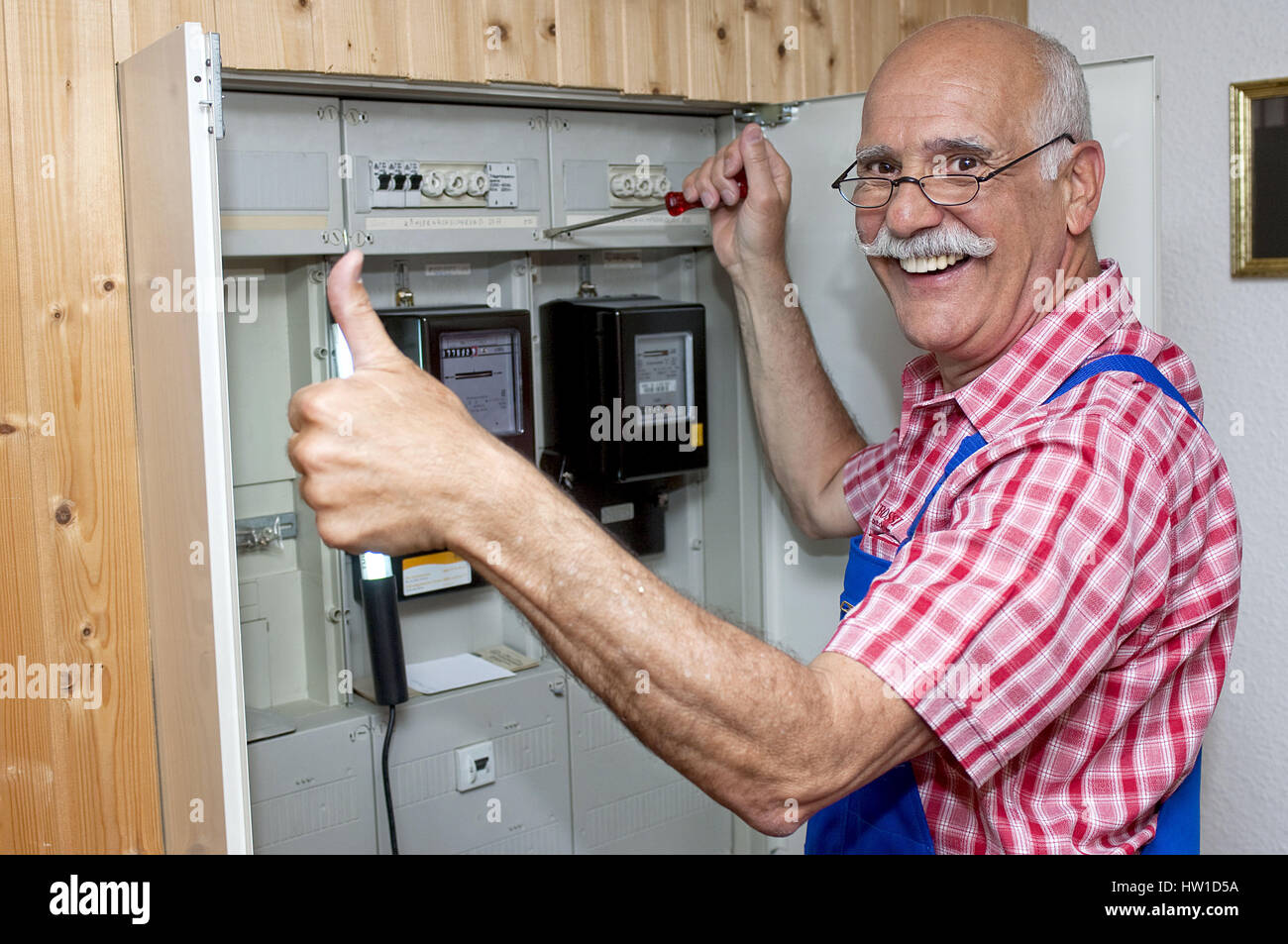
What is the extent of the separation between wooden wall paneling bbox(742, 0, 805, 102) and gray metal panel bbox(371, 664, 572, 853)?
0.96 metres

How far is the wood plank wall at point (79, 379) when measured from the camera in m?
1.36

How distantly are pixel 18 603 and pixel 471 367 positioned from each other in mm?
673

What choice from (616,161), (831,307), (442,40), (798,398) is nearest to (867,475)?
(798,398)

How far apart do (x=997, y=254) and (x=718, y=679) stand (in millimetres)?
683

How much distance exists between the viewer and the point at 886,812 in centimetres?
142

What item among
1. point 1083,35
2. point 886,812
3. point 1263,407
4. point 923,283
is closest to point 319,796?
point 886,812

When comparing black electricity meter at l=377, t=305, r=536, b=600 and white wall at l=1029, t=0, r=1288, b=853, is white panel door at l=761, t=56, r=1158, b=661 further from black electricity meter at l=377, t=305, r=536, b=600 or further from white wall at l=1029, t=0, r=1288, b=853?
white wall at l=1029, t=0, r=1288, b=853

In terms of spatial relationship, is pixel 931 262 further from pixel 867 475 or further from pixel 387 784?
pixel 387 784

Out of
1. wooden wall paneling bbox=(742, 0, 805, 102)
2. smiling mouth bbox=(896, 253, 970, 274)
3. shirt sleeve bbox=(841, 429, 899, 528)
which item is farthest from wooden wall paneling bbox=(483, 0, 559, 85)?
shirt sleeve bbox=(841, 429, 899, 528)

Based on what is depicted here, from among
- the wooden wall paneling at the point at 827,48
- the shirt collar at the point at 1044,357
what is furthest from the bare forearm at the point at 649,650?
the wooden wall paneling at the point at 827,48

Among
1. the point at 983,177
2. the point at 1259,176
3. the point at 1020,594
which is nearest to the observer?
the point at 1020,594

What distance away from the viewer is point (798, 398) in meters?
1.88

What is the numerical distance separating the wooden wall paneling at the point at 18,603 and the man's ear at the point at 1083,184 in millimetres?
1177

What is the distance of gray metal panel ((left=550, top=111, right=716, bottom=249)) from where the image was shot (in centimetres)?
186
